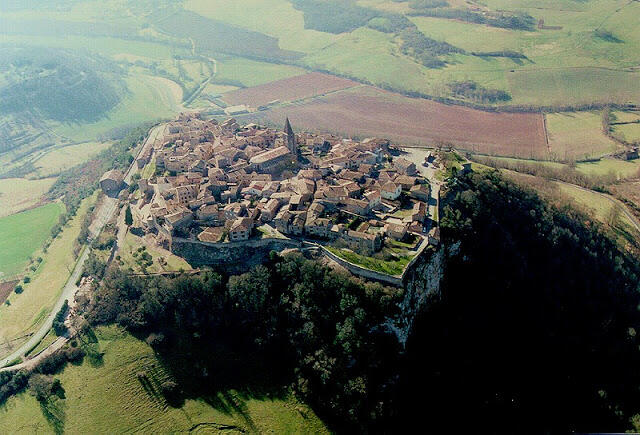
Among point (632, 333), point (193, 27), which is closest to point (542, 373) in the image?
point (632, 333)

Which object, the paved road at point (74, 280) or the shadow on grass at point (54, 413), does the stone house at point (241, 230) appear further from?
the shadow on grass at point (54, 413)

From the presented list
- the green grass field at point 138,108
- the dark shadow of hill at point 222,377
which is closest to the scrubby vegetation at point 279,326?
the dark shadow of hill at point 222,377

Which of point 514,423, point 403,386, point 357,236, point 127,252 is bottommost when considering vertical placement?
point 514,423

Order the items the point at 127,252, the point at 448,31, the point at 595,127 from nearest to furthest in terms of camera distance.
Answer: the point at 127,252 → the point at 595,127 → the point at 448,31

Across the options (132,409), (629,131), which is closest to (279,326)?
(132,409)

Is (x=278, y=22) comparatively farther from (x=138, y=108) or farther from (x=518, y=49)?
(x=518, y=49)

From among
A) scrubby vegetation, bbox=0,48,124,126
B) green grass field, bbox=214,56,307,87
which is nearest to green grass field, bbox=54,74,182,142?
scrubby vegetation, bbox=0,48,124,126

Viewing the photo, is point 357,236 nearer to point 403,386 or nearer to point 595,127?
point 403,386
